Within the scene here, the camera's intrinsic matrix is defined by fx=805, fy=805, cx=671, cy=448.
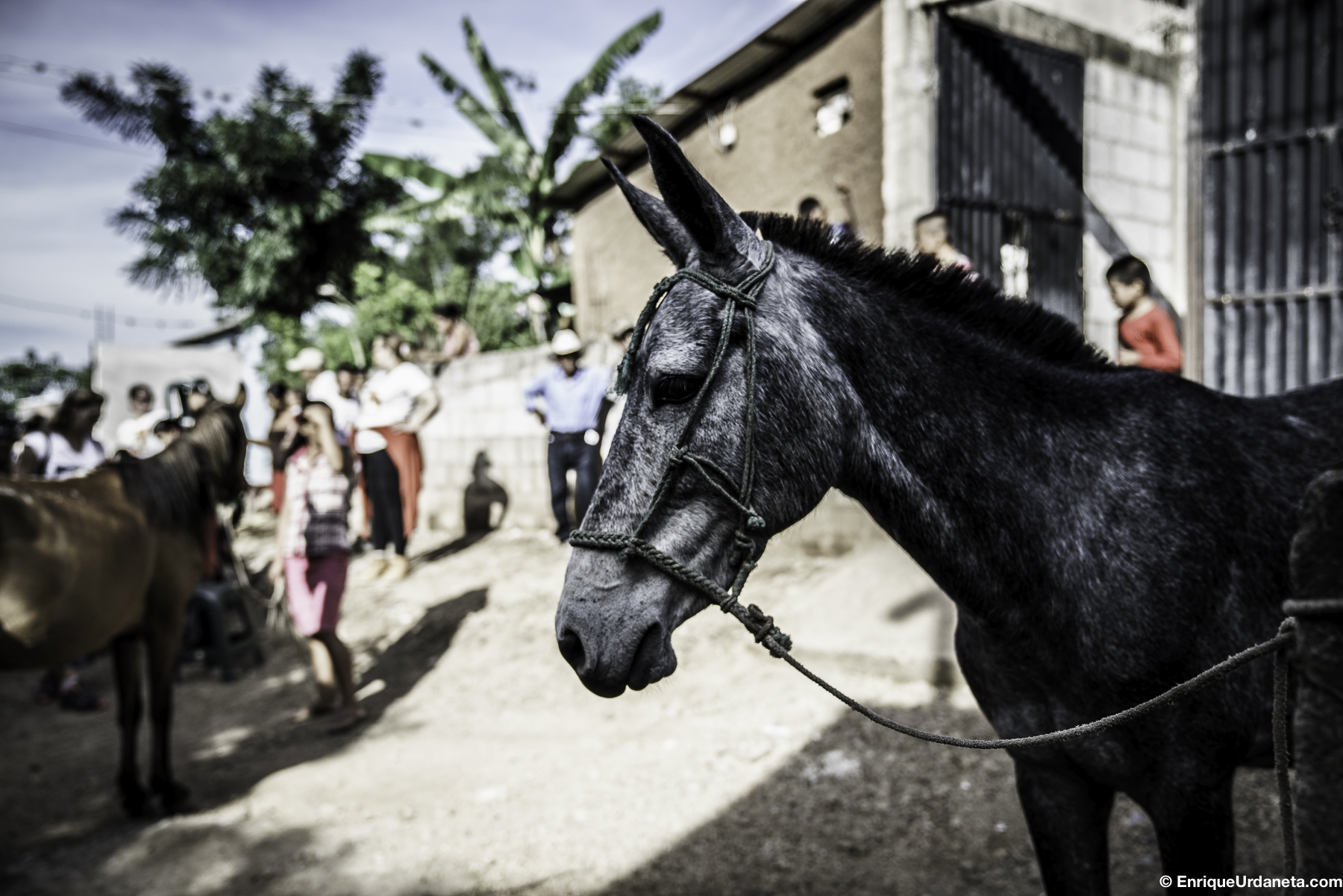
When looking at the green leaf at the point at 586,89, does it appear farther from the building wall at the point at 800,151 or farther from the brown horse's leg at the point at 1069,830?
the brown horse's leg at the point at 1069,830

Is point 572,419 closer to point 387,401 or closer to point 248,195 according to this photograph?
point 387,401

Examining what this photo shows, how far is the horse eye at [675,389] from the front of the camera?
1562 mm

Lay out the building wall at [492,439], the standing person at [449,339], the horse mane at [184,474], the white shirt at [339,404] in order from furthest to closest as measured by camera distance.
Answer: the standing person at [449,339] → the building wall at [492,439] → the white shirt at [339,404] → the horse mane at [184,474]

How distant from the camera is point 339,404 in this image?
354 inches

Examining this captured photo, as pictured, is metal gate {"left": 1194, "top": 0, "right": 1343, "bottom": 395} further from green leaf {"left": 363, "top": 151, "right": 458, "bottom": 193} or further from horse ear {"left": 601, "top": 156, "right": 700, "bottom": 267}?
green leaf {"left": 363, "top": 151, "right": 458, "bottom": 193}

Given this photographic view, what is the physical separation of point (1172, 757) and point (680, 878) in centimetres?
213

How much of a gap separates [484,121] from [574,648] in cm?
1591

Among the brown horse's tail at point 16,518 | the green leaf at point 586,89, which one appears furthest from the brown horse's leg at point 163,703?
the green leaf at point 586,89

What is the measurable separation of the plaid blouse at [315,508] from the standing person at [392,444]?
101 inches

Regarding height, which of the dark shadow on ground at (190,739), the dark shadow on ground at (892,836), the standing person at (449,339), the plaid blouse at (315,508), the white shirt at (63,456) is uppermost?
the standing person at (449,339)

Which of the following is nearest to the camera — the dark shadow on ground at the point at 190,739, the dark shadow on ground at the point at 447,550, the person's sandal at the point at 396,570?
the dark shadow on ground at the point at 190,739

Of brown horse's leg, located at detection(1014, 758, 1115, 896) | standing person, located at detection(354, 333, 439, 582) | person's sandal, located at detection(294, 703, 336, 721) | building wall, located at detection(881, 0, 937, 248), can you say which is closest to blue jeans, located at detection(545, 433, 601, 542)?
standing person, located at detection(354, 333, 439, 582)

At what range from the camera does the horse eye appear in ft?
5.13

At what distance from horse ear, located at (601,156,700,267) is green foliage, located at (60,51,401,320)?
20732mm
